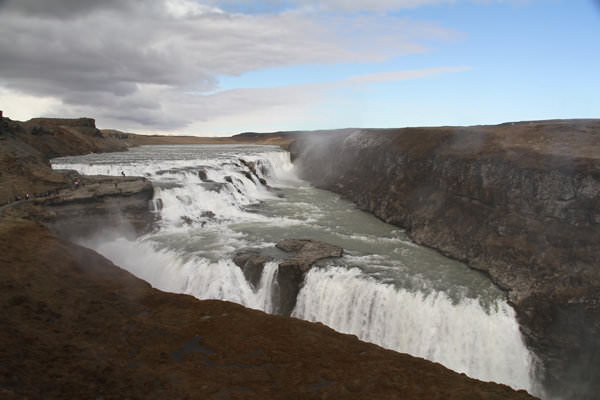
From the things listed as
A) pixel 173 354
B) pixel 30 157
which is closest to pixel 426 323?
pixel 173 354

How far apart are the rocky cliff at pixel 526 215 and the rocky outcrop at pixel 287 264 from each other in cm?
634

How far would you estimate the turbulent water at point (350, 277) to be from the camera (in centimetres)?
1178

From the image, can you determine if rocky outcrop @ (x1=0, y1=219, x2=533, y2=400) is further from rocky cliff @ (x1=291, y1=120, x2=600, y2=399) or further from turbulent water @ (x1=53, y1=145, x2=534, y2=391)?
rocky cliff @ (x1=291, y1=120, x2=600, y2=399)

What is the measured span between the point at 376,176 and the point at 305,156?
1916cm

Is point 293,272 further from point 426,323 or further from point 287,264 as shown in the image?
point 426,323

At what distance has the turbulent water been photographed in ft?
38.7

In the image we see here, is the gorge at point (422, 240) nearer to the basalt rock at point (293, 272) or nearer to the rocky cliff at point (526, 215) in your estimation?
the rocky cliff at point (526, 215)

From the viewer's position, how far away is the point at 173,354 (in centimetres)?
730

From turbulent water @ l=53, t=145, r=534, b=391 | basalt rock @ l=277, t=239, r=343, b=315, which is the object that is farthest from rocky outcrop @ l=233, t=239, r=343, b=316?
turbulent water @ l=53, t=145, r=534, b=391

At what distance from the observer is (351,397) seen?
612cm

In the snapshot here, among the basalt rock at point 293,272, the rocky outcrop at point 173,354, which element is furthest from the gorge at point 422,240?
the rocky outcrop at point 173,354

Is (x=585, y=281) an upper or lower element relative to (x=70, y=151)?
lower

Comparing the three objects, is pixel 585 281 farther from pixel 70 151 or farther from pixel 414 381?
pixel 70 151

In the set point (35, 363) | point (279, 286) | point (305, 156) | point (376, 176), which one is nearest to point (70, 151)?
point (305, 156)
